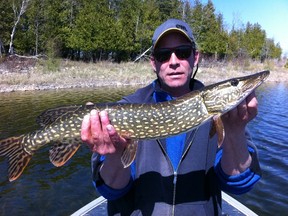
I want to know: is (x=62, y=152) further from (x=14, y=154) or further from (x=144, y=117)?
(x=144, y=117)

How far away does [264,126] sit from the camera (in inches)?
618

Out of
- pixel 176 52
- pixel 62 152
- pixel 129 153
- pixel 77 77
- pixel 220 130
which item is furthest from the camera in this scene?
pixel 77 77

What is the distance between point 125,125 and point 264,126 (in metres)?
13.8

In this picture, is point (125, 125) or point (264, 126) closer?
point (125, 125)

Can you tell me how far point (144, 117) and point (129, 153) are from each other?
48 cm

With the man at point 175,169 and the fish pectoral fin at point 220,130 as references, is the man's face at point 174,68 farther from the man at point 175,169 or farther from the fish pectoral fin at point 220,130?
the fish pectoral fin at point 220,130

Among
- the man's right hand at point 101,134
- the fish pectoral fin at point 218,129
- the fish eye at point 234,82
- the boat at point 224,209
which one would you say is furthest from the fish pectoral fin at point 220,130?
the boat at point 224,209

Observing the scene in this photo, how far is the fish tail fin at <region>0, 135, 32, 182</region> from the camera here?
11.0ft

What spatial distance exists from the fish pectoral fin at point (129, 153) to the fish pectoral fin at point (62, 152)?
53 centimetres

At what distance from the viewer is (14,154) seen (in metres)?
3.42

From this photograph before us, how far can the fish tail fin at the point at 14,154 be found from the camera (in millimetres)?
3358

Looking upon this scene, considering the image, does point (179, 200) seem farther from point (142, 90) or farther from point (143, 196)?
point (142, 90)

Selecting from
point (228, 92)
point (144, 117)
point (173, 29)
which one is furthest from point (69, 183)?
point (228, 92)

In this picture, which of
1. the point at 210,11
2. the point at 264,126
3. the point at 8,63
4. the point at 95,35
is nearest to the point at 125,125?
the point at 264,126
